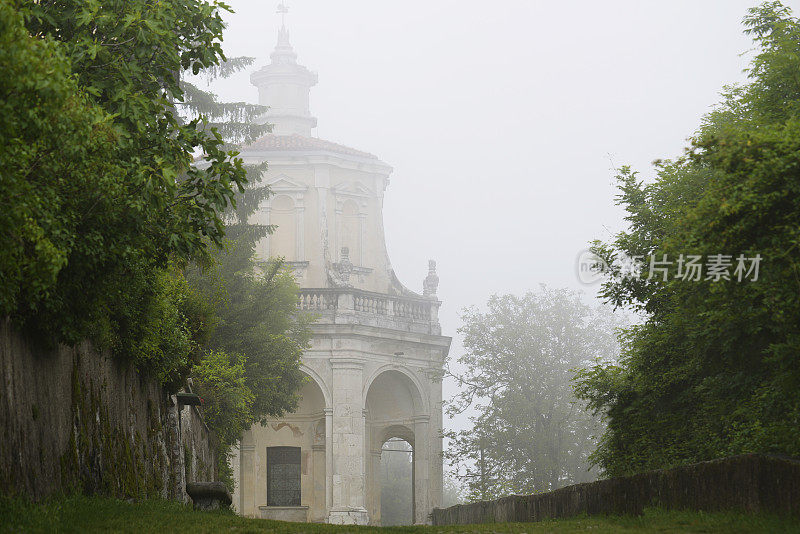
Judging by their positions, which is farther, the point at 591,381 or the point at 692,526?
the point at 591,381

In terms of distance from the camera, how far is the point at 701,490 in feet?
42.4

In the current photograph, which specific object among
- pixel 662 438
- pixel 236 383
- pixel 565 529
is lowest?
pixel 565 529

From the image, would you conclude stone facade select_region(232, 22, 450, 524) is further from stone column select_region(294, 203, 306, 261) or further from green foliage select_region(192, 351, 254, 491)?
green foliage select_region(192, 351, 254, 491)

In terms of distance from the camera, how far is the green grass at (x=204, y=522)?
10.1 metres

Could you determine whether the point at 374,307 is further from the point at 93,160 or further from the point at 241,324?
the point at 93,160

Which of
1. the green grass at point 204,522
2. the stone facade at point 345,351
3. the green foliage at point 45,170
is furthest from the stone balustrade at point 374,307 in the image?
the green foliage at point 45,170

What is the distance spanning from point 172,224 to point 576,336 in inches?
1685

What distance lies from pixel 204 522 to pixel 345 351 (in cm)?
2991

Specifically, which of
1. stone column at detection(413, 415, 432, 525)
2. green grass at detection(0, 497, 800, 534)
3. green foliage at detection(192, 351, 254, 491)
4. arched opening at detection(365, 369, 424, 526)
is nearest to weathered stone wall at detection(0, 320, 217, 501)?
green grass at detection(0, 497, 800, 534)

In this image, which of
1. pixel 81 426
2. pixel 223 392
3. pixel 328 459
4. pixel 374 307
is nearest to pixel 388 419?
pixel 374 307

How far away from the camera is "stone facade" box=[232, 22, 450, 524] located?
42.2m

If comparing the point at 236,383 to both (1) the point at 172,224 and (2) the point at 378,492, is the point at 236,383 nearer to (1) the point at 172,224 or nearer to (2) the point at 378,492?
(1) the point at 172,224

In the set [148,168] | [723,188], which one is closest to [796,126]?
[723,188]

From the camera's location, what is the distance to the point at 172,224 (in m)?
12.0
